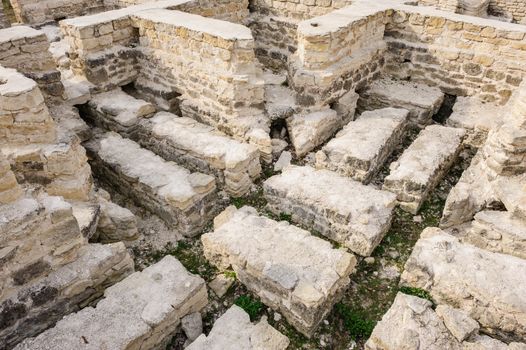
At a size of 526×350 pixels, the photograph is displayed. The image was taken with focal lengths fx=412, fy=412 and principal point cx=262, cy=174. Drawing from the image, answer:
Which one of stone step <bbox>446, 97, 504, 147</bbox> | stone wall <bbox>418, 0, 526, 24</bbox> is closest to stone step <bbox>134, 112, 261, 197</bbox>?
stone step <bbox>446, 97, 504, 147</bbox>

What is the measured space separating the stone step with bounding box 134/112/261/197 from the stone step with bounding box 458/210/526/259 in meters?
2.64

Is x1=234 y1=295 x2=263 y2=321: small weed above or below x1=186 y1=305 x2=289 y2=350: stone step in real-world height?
below

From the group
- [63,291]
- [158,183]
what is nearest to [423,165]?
[158,183]

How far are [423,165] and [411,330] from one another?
2.39m

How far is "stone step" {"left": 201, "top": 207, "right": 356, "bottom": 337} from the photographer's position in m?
3.65

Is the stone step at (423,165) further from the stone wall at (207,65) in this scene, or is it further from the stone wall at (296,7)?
the stone wall at (296,7)

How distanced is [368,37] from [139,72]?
13.0 feet

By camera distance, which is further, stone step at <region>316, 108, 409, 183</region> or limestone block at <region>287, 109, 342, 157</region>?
limestone block at <region>287, 109, 342, 157</region>

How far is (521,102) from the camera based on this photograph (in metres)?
4.46

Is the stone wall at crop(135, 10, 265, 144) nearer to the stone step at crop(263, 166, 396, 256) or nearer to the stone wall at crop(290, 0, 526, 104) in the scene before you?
the stone wall at crop(290, 0, 526, 104)

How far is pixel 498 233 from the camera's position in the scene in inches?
161

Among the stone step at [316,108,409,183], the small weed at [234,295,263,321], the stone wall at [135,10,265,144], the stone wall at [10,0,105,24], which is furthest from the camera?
the stone wall at [10,0,105,24]

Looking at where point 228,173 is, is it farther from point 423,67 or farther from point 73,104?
point 423,67

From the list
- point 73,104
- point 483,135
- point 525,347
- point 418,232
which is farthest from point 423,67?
point 73,104
